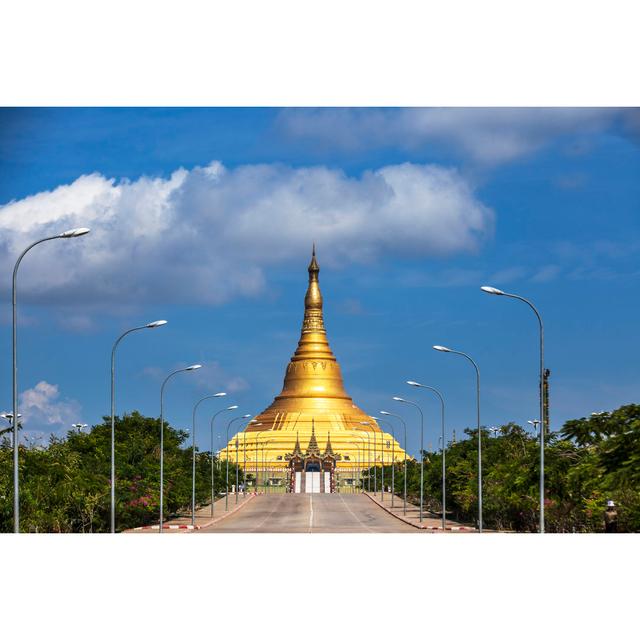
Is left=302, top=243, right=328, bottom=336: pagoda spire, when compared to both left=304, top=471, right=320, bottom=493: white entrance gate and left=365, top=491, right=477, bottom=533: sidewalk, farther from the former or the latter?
left=365, top=491, right=477, bottom=533: sidewalk

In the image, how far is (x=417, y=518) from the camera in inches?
2527

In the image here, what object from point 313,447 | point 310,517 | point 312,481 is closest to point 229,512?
point 310,517

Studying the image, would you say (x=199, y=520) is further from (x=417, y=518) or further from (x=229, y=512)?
(x=417, y=518)

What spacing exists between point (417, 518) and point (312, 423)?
5763 cm

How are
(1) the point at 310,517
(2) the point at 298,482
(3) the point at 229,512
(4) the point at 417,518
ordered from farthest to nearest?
(2) the point at 298,482
(3) the point at 229,512
(1) the point at 310,517
(4) the point at 417,518

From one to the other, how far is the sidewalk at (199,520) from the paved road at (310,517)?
1.96ft
